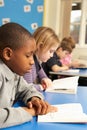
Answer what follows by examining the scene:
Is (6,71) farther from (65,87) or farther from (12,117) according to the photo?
(65,87)

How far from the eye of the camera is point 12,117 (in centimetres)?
91

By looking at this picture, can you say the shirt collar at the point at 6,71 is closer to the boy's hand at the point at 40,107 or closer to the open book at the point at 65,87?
the boy's hand at the point at 40,107

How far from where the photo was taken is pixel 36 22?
401cm

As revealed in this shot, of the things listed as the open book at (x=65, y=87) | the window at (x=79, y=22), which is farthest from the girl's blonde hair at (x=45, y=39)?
the window at (x=79, y=22)

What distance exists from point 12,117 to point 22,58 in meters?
0.28

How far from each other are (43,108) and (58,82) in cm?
73

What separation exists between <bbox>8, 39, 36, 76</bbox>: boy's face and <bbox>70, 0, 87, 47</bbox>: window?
390 centimetres

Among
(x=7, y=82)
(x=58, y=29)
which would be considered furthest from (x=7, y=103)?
(x=58, y=29)

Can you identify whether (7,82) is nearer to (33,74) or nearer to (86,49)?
(33,74)

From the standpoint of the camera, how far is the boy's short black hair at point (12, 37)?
1.06 metres

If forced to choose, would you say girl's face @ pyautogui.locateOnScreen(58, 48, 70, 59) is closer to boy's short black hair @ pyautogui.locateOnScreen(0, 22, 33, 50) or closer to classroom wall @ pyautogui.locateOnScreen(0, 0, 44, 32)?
classroom wall @ pyautogui.locateOnScreen(0, 0, 44, 32)

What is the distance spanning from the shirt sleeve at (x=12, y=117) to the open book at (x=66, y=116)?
7 cm

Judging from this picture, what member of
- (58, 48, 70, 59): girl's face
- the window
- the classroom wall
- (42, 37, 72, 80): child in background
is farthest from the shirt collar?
the window

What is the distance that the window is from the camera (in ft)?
15.7
